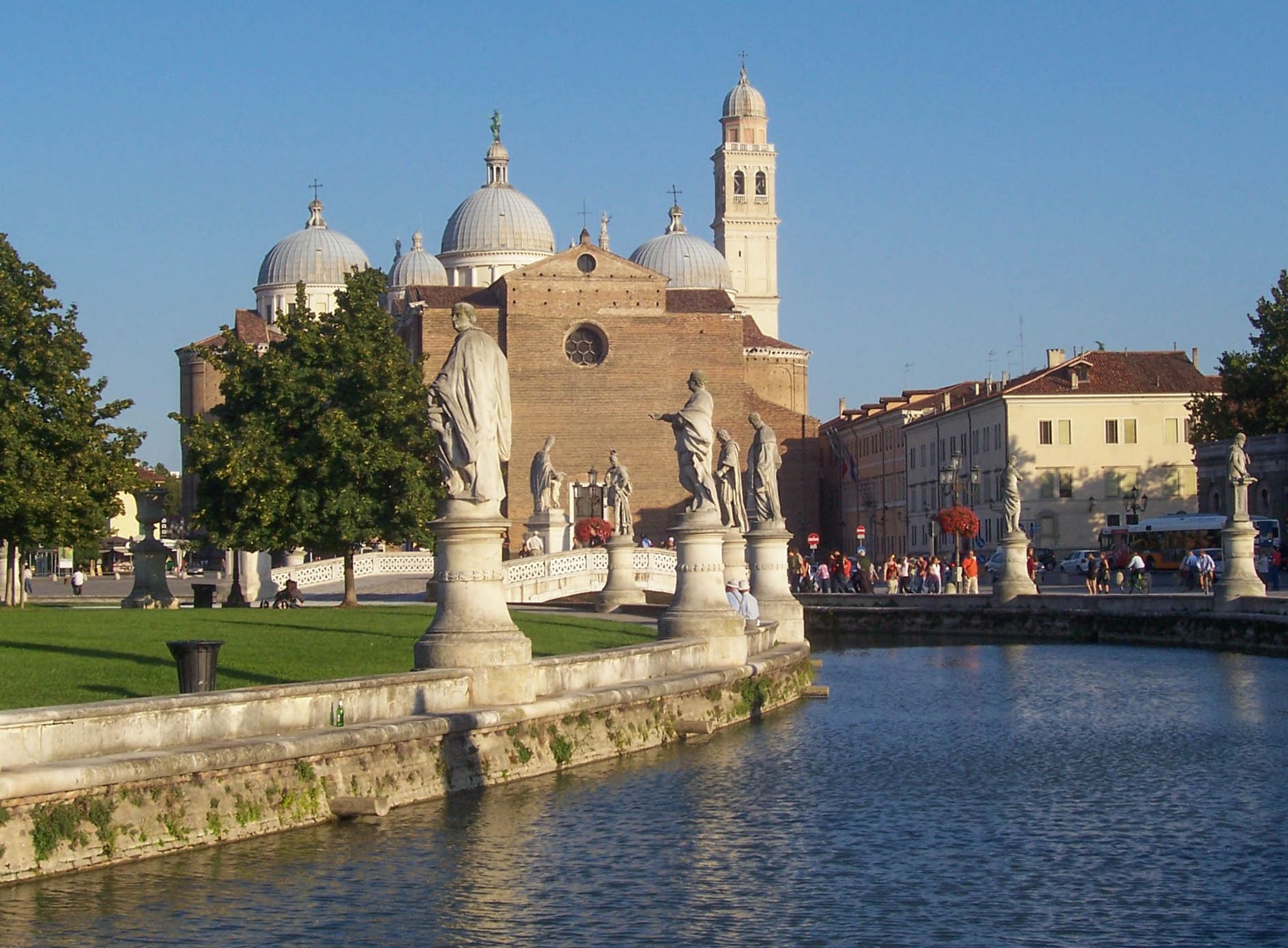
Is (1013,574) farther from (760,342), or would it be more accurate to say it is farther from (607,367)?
(760,342)

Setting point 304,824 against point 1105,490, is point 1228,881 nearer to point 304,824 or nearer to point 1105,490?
point 304,824

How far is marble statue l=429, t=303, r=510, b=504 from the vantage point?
1791 cm

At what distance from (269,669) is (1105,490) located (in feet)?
228

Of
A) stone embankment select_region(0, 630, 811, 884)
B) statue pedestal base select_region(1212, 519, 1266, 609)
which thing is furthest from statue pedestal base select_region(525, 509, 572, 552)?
stone embankment select_region(0, 630, 811, 884)

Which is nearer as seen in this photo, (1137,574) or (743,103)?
(1137,574)

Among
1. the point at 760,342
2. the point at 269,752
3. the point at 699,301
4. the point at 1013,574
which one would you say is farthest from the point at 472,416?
the point at 760,342

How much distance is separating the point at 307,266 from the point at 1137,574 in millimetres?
92215

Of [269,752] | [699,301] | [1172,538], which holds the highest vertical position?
[699,301]

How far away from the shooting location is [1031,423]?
85438 millimetres

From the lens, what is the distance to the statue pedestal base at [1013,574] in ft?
152

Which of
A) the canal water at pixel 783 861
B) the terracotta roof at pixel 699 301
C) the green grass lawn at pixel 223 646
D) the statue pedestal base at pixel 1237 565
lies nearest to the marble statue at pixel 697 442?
the green grass lawn at pixel 223 646

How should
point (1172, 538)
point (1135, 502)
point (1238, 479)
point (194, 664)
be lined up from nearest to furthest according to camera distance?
1. point (194, 664)
2. point (1238, 479)
3. point (1172, 538)
4. point (1135, 502)

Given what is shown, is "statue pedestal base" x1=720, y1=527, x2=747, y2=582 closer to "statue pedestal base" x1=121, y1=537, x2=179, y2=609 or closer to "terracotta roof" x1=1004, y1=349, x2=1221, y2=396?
"statue pedestal base" x1=121, y1=537, x2=179, y2=609

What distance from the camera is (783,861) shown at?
575 inches
